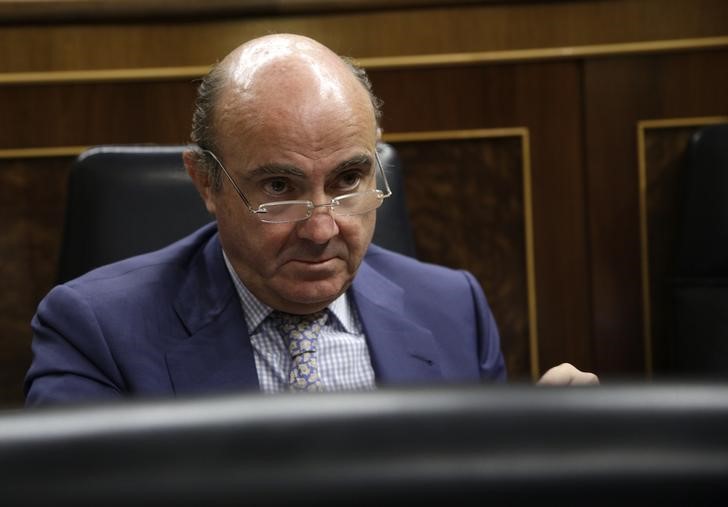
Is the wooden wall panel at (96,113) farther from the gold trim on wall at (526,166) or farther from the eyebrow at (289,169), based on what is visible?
the eyebrow at (289,169)

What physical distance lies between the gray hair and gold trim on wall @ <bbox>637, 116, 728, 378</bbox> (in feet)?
2.48

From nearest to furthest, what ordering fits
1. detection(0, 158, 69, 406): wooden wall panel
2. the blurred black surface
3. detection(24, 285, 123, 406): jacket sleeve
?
the blurred black surface < detection(24, 285, 123, 406): jacket sleeve < detection(0, 158, 69, 406): wooden wall panel

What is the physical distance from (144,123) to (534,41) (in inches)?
27.6

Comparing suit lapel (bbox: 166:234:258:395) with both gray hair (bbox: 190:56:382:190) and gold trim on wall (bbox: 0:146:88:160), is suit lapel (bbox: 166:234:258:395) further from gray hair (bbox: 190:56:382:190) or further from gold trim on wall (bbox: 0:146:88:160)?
gold trim on wall (bbox: 0:146:88:160)

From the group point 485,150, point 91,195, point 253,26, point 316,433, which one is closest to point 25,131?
point 253,26

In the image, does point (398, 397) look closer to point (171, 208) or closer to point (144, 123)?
point (171, 208)

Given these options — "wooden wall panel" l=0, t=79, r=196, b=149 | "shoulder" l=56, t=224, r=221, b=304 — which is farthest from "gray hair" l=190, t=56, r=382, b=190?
"wooden wall panel" l=0, t=79, r=196, b=149

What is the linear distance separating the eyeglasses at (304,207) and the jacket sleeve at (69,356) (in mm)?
208

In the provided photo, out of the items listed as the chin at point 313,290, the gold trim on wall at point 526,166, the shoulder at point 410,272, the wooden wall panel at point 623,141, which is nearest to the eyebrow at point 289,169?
the chin at point 313,290

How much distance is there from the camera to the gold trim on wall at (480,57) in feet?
5.58

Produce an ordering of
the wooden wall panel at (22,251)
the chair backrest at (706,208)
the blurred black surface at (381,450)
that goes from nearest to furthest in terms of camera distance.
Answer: the blurred black surface at (381,450) → the chair backrest at (706,208) → the wooden wall panel at (22,251)

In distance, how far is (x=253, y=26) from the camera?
1744 mm

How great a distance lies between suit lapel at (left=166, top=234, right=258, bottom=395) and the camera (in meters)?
1.04

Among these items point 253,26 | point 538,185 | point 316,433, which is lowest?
point 538,185
